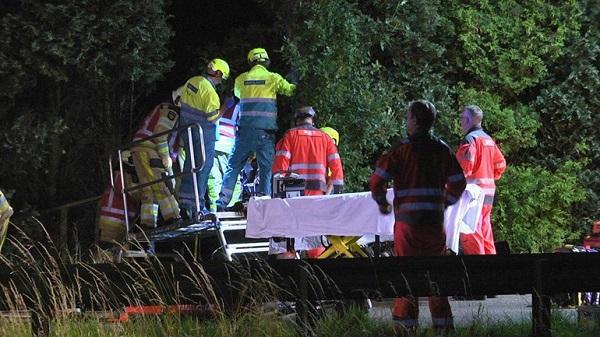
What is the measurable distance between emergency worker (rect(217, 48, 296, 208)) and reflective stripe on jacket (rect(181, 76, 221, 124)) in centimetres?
59

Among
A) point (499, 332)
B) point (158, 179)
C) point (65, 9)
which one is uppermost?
point (65, 9)

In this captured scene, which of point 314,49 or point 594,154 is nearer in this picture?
point 314,49

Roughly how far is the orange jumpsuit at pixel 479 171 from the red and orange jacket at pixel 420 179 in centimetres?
287

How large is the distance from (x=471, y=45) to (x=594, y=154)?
8.26 feet

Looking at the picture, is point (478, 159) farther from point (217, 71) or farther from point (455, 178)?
point (217, 71)

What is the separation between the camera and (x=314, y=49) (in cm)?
1360

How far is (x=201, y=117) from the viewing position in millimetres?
11719

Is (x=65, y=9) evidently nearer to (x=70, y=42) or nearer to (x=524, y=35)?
(x=70, y=42)

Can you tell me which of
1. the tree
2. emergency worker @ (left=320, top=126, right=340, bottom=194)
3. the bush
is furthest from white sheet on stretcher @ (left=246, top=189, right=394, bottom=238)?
the bush

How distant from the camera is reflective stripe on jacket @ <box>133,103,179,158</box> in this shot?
11.8m

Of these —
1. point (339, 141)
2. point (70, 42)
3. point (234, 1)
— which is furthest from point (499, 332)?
point (234, 1)

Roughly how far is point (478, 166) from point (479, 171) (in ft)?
0.22

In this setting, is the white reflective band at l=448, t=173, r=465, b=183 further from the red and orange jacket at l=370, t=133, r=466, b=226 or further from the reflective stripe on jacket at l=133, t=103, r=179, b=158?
the reflective stripe on jacket at l=133, t=103, r=179, b=158

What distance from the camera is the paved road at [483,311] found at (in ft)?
25.5
